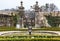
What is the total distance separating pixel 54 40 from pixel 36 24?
1996 cm

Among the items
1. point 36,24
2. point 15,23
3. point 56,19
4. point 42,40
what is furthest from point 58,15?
point 42,40

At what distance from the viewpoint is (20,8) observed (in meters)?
32.1

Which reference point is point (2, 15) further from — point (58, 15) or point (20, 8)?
point (58, 15)

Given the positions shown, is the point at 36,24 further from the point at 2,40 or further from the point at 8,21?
the point at 2,40

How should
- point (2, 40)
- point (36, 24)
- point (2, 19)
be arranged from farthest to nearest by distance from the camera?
point (2, 19)
point (36, 24)
point (2, 40)

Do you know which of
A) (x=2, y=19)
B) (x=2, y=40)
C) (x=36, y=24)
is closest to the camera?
(x=2, y=40)

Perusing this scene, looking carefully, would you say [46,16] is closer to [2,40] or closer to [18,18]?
[18,18]

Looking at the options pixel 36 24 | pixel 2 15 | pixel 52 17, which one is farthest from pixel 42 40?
pixel 2 15

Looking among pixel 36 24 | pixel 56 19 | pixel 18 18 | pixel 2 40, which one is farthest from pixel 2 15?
pixel 2 40

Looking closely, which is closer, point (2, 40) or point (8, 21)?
point (2, 40)

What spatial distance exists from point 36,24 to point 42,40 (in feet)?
65.1

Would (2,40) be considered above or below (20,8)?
below

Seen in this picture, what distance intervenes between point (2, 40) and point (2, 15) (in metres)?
24.2

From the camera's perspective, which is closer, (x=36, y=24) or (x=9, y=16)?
(x=36, y=24)
